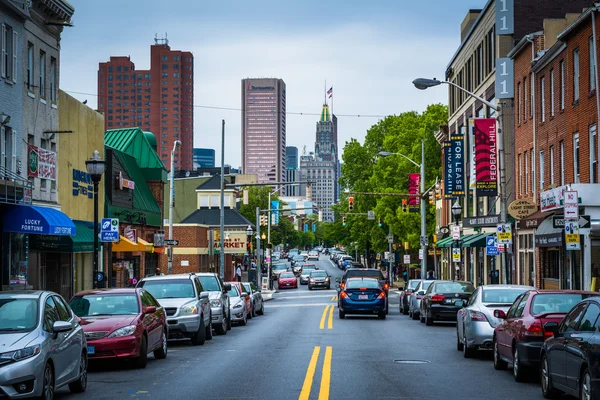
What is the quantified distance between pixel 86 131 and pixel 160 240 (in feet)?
26.0

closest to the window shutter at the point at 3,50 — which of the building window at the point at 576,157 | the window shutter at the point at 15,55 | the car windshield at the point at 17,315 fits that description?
the window shutter at the point at 15,55

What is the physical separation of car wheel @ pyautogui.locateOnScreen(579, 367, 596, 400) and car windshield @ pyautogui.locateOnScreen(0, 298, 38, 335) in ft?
23.7

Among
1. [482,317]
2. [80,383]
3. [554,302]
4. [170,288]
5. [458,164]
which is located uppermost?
[458,164]

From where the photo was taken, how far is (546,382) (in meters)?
13.4

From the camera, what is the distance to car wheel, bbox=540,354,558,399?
1323cm

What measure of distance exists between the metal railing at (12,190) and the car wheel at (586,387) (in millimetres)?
19209

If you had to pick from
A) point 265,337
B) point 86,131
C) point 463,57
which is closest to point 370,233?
point 463,57

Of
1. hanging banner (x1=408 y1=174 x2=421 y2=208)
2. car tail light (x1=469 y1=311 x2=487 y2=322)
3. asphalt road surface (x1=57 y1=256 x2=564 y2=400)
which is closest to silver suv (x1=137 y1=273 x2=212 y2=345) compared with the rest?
asphalt road surface (x1=57 y1=256 x2=564 y2=400)

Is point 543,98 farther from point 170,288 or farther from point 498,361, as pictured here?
point 498,361

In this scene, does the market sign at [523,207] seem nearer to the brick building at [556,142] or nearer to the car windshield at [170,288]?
the brick building at [556,142]

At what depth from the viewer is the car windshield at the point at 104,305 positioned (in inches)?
717

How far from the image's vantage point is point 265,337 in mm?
26250

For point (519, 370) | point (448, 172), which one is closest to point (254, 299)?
point (448, 172)

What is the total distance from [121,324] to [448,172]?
40837mm
